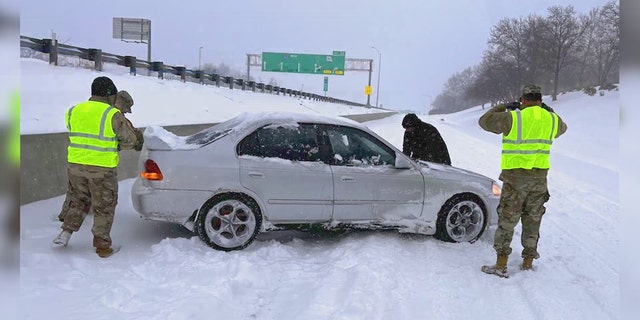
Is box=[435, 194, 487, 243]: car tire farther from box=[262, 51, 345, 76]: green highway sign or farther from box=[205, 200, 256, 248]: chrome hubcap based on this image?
box=[262, 51, 345, 76]: green highway sign

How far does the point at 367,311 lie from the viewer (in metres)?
3.67

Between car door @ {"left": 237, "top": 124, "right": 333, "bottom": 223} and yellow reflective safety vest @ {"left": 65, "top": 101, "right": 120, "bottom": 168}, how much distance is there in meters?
1.27

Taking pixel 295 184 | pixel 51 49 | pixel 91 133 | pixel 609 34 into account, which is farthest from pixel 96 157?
pixel 609 34

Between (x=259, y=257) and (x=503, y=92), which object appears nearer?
(x=259, y=257)

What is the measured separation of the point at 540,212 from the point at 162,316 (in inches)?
138

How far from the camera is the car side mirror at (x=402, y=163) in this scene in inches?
216

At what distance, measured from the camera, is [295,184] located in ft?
16.9

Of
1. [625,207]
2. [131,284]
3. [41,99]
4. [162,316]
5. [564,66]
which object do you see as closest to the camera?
[625,207]

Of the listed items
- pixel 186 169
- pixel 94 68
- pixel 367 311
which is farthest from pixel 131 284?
pixel 94 68

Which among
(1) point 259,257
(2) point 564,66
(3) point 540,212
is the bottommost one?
(1) point 259,257

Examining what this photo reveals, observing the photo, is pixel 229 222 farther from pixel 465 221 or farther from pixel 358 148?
pixel 465 221

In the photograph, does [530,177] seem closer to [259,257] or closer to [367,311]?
[367,311]

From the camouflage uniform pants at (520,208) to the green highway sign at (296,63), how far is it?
4790cm

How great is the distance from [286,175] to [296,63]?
47.8 metres
